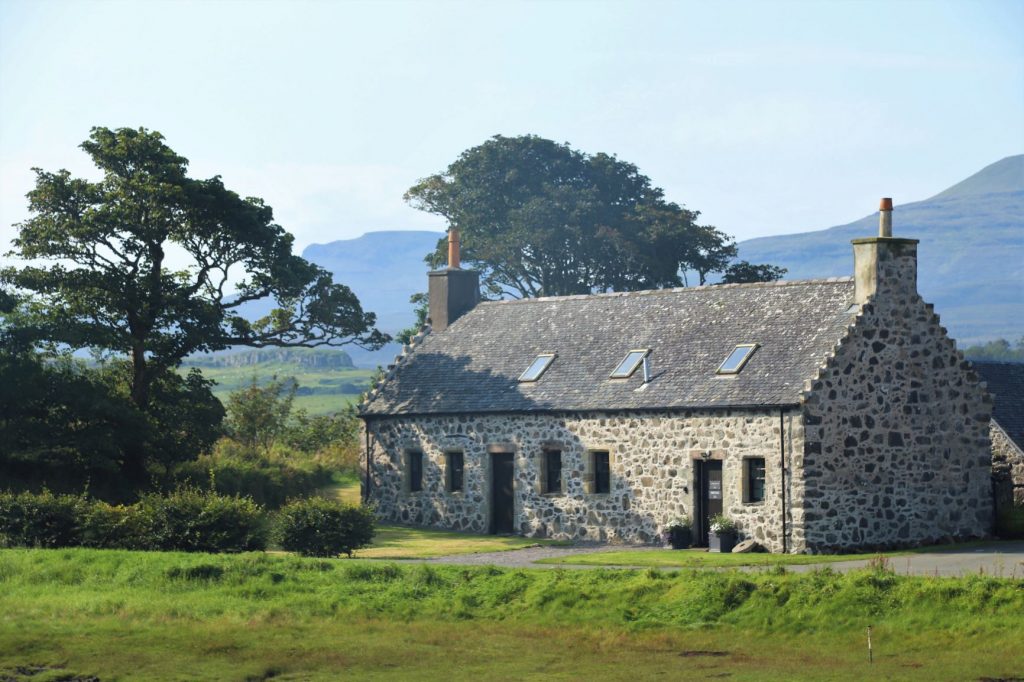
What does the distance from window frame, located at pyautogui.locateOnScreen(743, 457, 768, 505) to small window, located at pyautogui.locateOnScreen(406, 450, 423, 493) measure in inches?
458

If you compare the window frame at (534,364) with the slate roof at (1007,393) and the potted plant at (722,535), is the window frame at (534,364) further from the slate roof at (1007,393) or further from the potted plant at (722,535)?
the slate roof at (1007,393)

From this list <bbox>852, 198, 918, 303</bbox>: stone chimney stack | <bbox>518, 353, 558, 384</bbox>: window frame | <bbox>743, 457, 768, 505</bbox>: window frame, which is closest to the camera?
<bbox>743, 457, 768, 505</bbox>: window frame

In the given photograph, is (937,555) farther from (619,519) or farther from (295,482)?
(295,482)

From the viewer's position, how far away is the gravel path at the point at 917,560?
3158 centimetres

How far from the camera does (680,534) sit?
39406 mm

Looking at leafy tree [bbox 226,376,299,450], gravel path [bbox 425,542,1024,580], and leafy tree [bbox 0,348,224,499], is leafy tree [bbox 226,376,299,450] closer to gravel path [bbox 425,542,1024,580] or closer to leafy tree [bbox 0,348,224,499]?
leafy tree [bbox 0,348,224,499]

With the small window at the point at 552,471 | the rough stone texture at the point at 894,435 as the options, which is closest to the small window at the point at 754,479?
the rough stone texture at the point at 894,435

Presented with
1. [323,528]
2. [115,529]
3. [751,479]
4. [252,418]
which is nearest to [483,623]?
[323,528]

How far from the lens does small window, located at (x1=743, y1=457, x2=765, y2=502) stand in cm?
3869

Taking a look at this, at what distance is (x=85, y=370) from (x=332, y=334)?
29.2 ft

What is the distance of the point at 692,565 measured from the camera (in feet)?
109

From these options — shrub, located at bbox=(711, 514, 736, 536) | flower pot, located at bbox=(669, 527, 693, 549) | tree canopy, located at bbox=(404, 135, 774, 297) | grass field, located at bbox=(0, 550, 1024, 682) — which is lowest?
grass field, located at bbox=(0, 550, 1024, 682)

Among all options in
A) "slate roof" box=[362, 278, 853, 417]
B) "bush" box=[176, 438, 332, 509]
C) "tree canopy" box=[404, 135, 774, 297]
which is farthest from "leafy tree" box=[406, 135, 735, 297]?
"slate roof" box=[362, 278, 853, 417]

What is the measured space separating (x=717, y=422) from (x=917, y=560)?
647 cm
